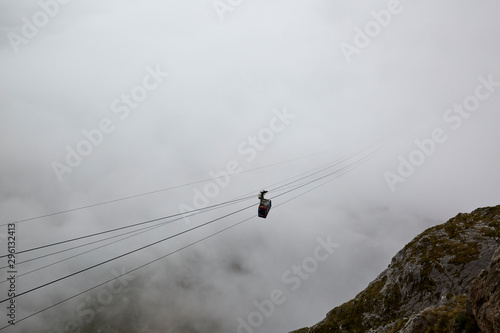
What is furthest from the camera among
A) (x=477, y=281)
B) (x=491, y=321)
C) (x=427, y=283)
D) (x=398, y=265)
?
(x=398, y=265)

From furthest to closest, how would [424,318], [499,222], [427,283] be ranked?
[499,222] → [427,283] → [424,318]

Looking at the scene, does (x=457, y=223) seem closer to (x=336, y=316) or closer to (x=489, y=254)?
(x=489, y=254)

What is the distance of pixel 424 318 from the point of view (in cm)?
1878

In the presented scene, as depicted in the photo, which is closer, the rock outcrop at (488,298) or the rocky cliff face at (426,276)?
the rock outcrop at (488,298)

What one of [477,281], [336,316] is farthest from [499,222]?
[477,281]

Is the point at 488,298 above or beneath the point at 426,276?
beneath

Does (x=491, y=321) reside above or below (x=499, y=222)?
below

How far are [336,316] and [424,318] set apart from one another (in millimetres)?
23241

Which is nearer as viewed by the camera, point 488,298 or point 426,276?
point 488,298

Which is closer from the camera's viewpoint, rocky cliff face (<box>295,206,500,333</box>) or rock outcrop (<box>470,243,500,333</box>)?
rock outcrop (<box>470,243,500,333</box>)

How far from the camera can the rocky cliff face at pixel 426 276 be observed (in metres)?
30.0

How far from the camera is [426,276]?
33219 millimetres

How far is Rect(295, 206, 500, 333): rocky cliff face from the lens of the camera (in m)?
30.0

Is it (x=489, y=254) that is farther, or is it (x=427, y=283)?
(x=427, y=283)
